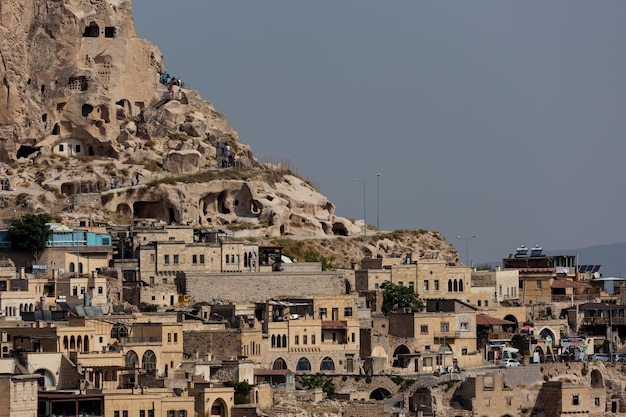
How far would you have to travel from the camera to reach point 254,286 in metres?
119

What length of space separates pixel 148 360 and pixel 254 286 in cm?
2164

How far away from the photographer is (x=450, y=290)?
418 feet

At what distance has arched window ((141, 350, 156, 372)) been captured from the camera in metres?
97.2

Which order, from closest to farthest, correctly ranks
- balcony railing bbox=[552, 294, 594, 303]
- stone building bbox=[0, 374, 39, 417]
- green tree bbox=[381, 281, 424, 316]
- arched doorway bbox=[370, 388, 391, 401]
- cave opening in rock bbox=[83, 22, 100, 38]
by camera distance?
stone building bbox=[0, 374, 39, 417] → arched doorway bbox=[370, 388, 391, 401] → green tree bbox=[381, 281, 424, 316] → balcony railing bbox=[552, 294, 594, 303] → cave opening in rock bbox=[83, 22, 100, 38]

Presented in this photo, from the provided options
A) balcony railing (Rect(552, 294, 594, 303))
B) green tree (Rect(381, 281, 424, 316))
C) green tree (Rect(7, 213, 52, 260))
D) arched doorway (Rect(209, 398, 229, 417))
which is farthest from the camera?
balcony railing (Rect(552, 294, 594, 303))

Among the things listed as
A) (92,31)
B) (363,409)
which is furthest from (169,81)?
(363,409)

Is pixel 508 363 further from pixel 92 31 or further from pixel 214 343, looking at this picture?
pixel 92 31

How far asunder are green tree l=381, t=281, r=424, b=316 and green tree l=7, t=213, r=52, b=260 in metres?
18.4

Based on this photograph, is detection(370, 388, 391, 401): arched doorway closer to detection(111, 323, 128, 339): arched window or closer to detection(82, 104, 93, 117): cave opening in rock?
detection(111, 323, 128, 339): arched window

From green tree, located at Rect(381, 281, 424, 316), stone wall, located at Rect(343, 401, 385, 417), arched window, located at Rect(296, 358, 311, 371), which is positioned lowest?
stone wall, located at Rect(343, 401, 385, 417)

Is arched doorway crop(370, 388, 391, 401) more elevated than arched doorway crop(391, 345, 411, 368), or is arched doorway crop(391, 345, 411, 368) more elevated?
arched doorway crop(391, 345, 411, 368)

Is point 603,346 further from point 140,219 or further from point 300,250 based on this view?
point 140,219

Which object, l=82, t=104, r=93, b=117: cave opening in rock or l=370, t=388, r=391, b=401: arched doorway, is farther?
l=82, t=104, r=93, b=117: cave opening in rock

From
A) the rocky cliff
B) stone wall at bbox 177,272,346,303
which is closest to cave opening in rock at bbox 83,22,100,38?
the rocky cliff
